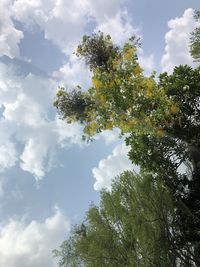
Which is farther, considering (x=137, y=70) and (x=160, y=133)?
(x=160, y=133)

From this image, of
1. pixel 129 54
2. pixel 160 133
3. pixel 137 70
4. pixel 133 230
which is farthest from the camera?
pixel 133 230

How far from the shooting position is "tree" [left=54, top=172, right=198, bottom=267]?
3225 centimetres

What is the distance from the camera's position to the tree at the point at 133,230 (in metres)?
32.2

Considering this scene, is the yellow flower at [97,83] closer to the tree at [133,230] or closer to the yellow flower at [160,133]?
the yellow flower at [160,133]

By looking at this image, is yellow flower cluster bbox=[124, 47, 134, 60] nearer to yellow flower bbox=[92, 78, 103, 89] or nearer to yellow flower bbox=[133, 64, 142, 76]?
yellow flower bbox=[133, 64, 142, 76]

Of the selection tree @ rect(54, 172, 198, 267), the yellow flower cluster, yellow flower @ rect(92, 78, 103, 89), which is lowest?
tree @ rect(54, 172, 198, 267)

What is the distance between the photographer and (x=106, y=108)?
27500 millimetres

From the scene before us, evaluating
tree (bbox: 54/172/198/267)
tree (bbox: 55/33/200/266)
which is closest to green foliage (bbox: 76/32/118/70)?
tree (bbox: 55/33/200/266)

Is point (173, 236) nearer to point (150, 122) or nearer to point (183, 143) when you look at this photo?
point (183, 143)

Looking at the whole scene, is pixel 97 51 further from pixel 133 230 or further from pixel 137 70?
pixel 133 230

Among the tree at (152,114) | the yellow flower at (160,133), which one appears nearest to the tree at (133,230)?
the tree at (152,114)

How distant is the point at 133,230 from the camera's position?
3262cm

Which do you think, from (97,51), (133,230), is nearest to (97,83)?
(97,51)

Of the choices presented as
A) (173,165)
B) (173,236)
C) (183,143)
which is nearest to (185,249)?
(173,236)
